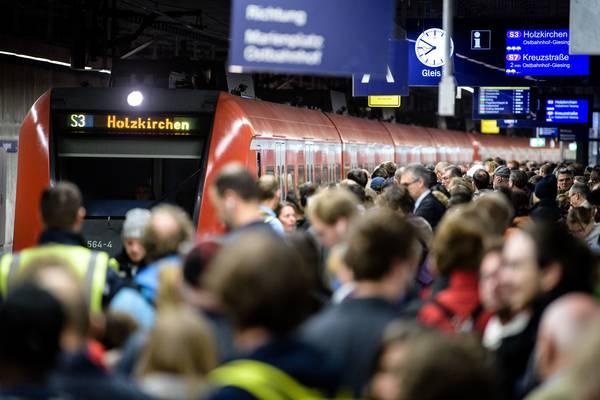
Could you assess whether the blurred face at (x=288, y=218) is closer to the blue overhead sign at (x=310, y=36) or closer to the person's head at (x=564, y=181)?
the blue overhead sign at (x=310, y=36)

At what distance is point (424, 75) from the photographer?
806 inches

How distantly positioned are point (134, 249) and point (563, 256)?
2990 millimetres

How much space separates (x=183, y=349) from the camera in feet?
12.1

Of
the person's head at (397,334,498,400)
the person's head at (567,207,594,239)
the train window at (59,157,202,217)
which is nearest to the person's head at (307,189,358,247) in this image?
the person's head at (397,334,498,400)

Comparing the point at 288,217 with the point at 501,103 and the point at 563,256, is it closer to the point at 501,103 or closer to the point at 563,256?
the point at 563,256

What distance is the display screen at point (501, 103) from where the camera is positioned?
3284 centimetres

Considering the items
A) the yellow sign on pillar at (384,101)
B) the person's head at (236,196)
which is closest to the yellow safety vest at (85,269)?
the person's head at (236,196)

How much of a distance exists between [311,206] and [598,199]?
5919 mm

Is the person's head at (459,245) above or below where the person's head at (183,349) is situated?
above

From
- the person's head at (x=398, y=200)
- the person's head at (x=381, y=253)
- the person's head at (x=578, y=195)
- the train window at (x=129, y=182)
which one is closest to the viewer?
the person's head at (x=381, y=253)

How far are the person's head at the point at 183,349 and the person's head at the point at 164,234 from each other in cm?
248

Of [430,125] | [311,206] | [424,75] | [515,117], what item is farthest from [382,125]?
[311,206]

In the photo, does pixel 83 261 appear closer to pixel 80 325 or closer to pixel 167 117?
pixel 80 325

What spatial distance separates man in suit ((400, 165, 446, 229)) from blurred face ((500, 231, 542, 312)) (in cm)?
554
